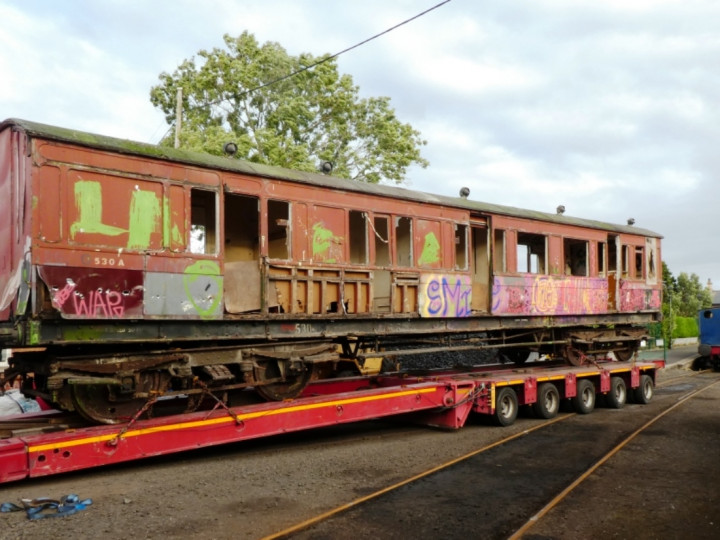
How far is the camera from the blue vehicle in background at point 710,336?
79.8 ft

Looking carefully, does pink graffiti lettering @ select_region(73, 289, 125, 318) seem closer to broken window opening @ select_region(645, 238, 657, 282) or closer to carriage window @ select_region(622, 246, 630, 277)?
carriage window @ select_region(622, 246, 630, 277)

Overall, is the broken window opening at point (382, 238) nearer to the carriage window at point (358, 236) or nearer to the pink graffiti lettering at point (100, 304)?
the carriage window at point (358, 236)

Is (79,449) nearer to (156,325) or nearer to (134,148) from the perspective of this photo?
(156,325)

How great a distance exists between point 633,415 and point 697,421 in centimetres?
122

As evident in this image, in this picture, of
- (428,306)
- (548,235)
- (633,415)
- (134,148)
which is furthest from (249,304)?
(633,415)

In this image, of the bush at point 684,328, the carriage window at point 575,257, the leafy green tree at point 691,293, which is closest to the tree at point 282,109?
the carriage window at point 575,257

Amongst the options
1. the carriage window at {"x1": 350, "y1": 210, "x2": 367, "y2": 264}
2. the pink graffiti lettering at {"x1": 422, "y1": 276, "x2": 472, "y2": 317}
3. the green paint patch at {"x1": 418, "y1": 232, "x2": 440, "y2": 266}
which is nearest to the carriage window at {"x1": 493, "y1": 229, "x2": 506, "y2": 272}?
the pink graffiti lettering at {"x1": 422, "y1": 276, "x2": 472, "y2": 317}

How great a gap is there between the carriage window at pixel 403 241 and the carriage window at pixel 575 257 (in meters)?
5.34

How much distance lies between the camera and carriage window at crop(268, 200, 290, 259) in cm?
933

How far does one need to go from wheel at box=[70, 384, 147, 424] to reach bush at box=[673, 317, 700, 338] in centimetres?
4248

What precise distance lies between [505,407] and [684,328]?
3899cm

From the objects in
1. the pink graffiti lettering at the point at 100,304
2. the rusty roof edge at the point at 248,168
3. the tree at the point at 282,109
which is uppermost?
the tree at the point at 282,109

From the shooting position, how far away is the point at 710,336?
2472 centimetres

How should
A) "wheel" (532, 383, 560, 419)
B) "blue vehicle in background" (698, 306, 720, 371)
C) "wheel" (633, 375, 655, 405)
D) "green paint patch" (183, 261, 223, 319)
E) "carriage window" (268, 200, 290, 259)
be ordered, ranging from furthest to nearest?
1. "blue vehicle in background" (698, 306, 720, 371)
2. "wheel" (633, 375, 655, 405)
3. "wheel" (532, 383, 560, 419)
4. "carriage window" (268, 200, 290, 259)
5. "green paint patch" (183, 261, 223, 319)
